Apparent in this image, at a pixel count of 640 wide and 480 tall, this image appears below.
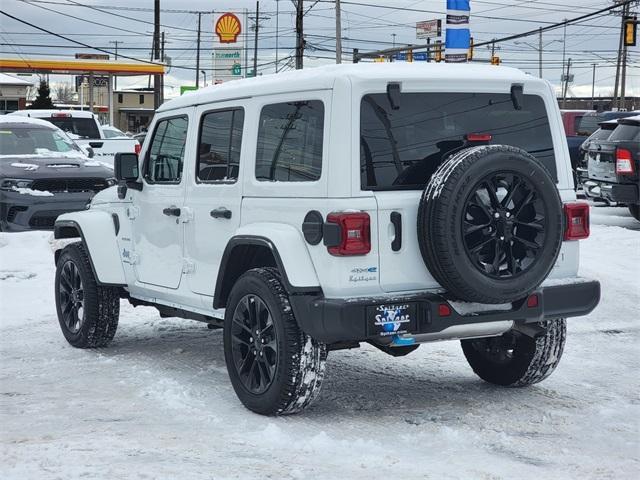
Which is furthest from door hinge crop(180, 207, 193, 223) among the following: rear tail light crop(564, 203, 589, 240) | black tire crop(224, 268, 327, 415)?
rear tail light crop(564, 203, 589, 240)

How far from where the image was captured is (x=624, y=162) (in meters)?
16.3

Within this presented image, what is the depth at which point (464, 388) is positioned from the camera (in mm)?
6879

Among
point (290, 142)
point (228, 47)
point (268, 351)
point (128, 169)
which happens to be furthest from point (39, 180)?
point (228, 47)

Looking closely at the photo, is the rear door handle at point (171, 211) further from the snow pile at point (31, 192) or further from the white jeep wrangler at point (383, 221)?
the snow pile at point (31, 192)

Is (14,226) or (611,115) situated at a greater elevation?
(611,115)

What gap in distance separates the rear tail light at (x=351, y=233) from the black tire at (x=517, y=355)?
149 cm

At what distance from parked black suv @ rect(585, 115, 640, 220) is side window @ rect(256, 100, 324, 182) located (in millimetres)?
11268

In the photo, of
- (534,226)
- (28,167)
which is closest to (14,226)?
(28,167)

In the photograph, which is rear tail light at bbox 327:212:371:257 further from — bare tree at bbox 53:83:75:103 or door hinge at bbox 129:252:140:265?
bare tree at bbox 53:83:75:103

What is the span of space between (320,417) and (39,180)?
9502 mm

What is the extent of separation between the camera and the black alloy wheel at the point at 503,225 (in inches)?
216

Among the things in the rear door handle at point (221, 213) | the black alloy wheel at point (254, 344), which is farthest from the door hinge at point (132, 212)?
the black alloy wheel at point (254, 344)

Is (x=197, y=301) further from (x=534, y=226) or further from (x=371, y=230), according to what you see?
(x=534, y=226)

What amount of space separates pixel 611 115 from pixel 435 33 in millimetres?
37329
